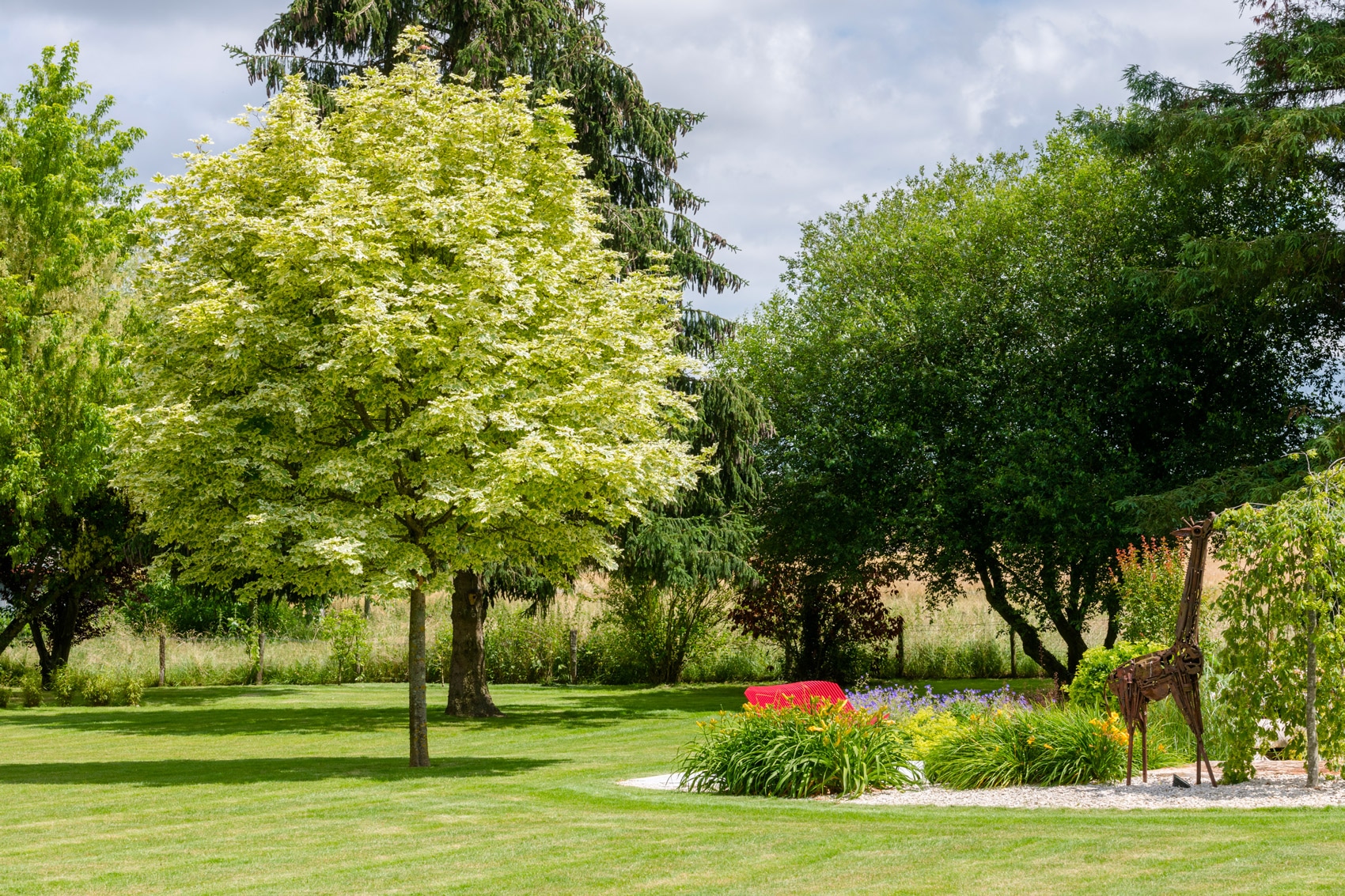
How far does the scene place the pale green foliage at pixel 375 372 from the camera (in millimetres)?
11812

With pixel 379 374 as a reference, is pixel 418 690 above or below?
below

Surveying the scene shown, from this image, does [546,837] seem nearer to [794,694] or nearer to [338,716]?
[794,694]

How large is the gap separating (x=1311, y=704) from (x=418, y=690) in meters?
8.26

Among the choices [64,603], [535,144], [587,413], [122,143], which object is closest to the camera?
[587,413]

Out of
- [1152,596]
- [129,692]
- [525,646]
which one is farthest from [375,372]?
[525,646]

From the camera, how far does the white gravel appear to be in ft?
29.7

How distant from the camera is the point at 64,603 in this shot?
27.0 metres

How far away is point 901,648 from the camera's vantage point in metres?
27.5

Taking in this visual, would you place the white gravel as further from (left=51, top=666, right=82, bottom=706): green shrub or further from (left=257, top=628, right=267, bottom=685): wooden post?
(left=257, top=628, right=267, bottom=685): wooden post

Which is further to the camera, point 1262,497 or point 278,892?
point 1262,497

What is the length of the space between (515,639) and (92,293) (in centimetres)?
1231

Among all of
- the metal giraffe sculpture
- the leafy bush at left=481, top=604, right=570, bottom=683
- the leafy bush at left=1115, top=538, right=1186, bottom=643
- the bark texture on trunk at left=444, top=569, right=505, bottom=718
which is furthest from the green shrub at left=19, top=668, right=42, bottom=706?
the metal giraffe sculpture

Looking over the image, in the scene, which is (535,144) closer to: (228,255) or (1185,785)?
(228,255)

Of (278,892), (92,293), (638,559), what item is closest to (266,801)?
(278,892)
